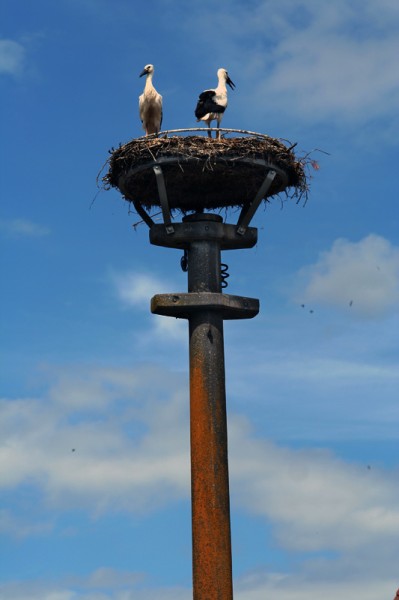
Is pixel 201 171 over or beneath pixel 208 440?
over

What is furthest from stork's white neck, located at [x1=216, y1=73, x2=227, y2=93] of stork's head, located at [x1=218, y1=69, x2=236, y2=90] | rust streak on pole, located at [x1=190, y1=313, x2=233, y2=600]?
rust streak on pole, located at [x1=190, y1=313, x2=233, y2=600]

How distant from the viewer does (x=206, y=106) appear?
28172 millimetres

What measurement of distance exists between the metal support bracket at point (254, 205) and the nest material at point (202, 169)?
0.56 feet

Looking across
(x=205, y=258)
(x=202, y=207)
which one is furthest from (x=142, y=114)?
(x=205, y=258)

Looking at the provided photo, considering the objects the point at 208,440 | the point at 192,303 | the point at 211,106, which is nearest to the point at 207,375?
the point at 208,440

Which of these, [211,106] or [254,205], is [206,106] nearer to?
[211,106]

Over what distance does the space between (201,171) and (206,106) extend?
2.67 meters

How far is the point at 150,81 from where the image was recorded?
29.8 m

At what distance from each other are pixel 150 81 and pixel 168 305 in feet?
21.3

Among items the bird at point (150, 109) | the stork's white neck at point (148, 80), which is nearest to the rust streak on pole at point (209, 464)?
the bird at point (150, 109)

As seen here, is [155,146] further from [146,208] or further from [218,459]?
[218,459]

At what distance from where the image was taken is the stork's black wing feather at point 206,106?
28.1 metres

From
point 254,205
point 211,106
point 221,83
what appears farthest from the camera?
point 221,83

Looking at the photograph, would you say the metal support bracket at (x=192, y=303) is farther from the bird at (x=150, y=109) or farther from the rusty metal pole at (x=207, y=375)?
the bird at (x=150, y=109)
